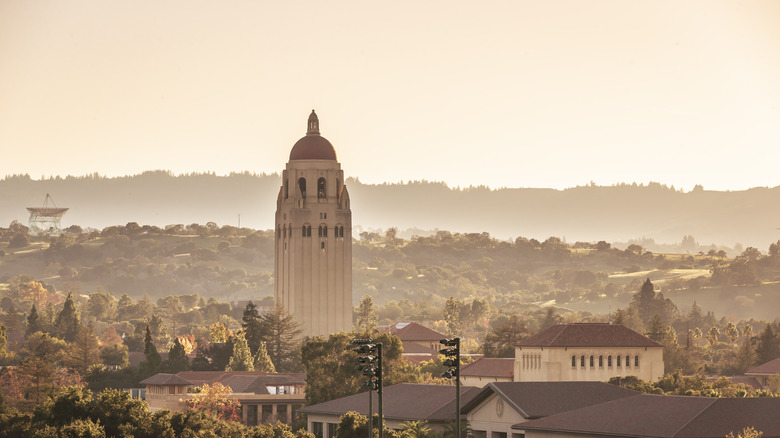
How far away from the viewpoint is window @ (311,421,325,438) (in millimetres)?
150325

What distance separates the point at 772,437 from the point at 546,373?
78.5m

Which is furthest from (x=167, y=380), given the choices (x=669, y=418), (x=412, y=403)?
(x=669, y=418)

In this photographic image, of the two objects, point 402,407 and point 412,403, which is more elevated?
point 412,403

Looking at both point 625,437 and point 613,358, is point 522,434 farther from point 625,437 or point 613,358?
point 613,358

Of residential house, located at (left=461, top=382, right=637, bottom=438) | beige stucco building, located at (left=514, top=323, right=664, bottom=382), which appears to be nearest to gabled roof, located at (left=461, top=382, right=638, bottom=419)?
residential house, located at (left=461, top=382, right=637, bottom=438)

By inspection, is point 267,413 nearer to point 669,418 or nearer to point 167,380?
point 167,380

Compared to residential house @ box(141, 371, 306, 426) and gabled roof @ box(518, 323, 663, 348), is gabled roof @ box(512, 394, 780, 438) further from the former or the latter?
residential house @ box(141, 371, 306, 426)

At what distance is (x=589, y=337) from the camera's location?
18562cm

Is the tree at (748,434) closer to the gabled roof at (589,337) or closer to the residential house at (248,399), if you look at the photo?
the gabled roof at (589,337)

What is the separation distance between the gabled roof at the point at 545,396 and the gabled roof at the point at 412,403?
248 cm

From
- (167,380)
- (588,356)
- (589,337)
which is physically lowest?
(167,380)

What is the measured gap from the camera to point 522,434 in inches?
4838

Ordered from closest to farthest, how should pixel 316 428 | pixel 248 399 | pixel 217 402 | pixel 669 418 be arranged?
pixel 669 418
pixel 316 428
pixel 217 402
pixel 248 399

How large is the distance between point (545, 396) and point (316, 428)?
95.5ft
